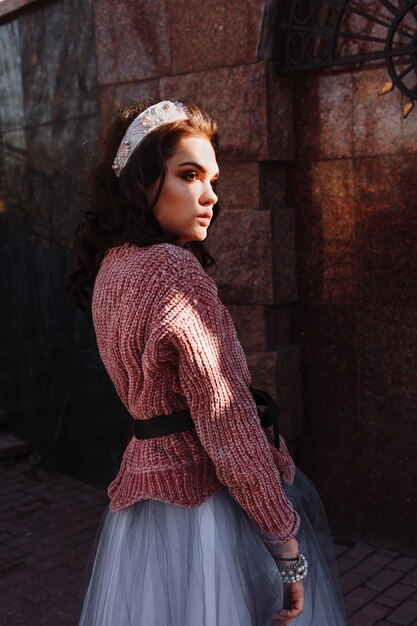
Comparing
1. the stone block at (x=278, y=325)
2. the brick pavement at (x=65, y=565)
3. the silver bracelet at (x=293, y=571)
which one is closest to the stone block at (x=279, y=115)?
the stone block at (x=278, y=325)

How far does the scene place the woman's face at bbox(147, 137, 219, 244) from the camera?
2.16 meters

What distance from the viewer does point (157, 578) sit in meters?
2.23

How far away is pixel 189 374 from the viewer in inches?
79.2

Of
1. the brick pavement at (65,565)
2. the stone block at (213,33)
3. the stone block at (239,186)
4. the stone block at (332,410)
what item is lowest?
the brick pavement at (65,565)

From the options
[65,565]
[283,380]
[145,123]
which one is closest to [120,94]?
[283,380]

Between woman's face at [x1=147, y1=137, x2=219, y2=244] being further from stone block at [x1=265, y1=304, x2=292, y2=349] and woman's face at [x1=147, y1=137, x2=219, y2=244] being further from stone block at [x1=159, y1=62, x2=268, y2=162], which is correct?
stone block at [x1=265, y1=304, x2=292, y2=349]

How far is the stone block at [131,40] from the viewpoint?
5.04 meters

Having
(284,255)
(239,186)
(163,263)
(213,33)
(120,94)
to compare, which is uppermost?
(213,33)

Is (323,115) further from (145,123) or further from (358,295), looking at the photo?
(145,123)

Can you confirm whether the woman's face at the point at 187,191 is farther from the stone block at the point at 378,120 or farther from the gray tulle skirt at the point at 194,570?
the stone block at the point at 378,120

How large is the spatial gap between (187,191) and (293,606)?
A: 107 cm

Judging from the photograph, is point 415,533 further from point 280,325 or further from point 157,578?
point 157,578

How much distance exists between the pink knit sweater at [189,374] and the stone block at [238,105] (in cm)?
262

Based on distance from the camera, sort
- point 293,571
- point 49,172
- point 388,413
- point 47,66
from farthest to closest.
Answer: point 49,172 < point 47,66 < point 388,413 < point 293,571
